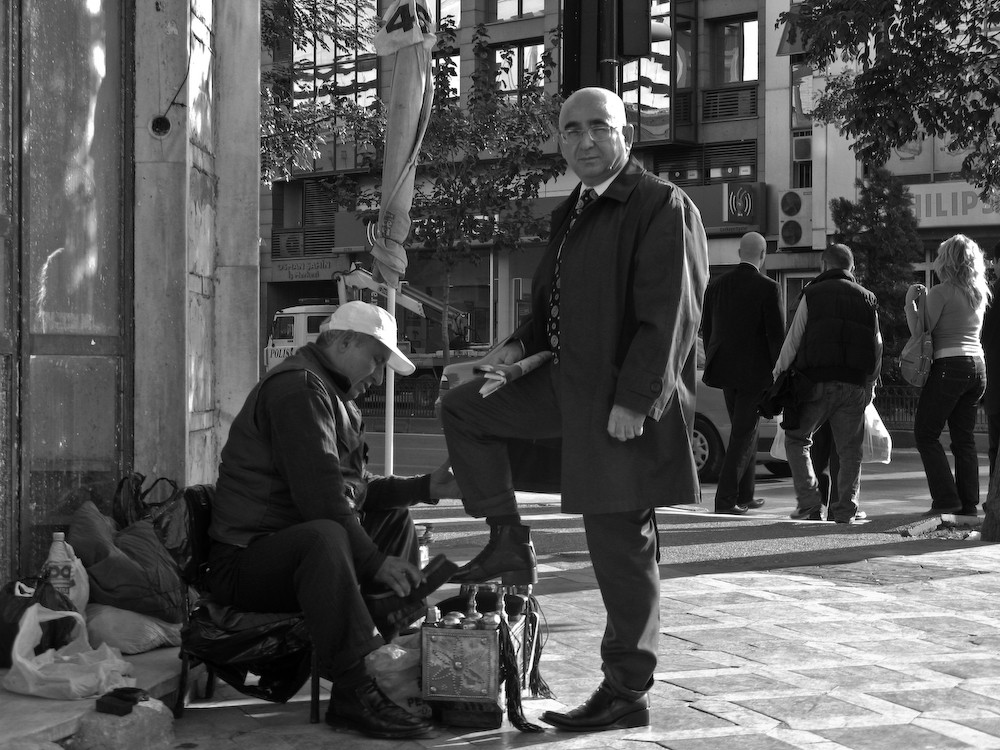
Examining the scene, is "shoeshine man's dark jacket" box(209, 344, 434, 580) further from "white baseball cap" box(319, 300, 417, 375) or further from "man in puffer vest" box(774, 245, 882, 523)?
"man in puffer vest" box(774, 245, 882, 523)

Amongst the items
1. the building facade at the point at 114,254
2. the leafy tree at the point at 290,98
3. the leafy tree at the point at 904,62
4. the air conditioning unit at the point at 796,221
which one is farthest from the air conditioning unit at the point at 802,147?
the building facade at the point at 114,254

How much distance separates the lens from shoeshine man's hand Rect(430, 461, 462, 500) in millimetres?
5000

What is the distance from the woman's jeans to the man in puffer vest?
0.47 m

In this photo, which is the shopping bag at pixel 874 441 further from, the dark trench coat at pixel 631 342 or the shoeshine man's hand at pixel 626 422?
the shoeshine man's hand at pixel 626 422

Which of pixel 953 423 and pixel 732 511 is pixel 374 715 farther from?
pixel 953 423

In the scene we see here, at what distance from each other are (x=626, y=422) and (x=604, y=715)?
98 cm

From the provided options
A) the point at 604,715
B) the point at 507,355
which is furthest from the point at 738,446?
the point at 604,715

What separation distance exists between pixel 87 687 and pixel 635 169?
101 inches

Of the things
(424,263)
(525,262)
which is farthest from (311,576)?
(424,263)

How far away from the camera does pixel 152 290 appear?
6168 millimetres

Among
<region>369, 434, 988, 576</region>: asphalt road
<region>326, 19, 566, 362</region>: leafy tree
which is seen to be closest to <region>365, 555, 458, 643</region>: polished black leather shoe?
<region>369, 434, 988, 576</region>: asphalt road

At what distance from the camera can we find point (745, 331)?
408 inches

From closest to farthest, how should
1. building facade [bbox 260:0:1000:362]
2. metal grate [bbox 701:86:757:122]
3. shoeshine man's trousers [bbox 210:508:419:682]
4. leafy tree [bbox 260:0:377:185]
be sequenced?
shoeshine man's trousers [bbox 210:508:419:682], leafy tree [bbox 260:0:377:185], building facade [bbox 260:0:1000:362], metal grate [bbox 701:86:757:122]

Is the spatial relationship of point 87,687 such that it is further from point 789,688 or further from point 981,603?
point 981,603
